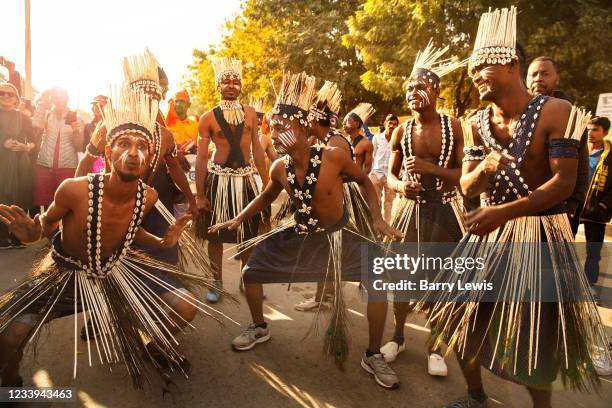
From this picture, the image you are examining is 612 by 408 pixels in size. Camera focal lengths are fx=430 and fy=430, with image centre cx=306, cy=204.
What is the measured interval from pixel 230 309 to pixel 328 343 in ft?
4.35

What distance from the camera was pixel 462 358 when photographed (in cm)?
226

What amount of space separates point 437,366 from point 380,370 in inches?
15.8

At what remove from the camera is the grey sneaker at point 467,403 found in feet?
7.76

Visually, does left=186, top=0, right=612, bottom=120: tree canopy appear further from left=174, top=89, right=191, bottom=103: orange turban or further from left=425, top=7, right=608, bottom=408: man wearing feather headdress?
left=425, top=7, right=608, bottom=408: man wearing feather headdress

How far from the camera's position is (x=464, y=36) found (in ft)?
36.9

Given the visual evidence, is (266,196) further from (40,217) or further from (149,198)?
(40,217)

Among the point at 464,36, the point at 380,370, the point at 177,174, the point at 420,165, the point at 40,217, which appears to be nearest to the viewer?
the point at 40,217

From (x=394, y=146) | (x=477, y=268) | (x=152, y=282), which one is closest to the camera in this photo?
(x=477, y=268)

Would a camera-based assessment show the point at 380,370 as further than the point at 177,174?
No

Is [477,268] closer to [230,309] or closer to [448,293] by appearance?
[448,293]

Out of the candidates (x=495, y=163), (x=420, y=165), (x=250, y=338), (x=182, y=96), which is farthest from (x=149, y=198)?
(x=182, y=96)

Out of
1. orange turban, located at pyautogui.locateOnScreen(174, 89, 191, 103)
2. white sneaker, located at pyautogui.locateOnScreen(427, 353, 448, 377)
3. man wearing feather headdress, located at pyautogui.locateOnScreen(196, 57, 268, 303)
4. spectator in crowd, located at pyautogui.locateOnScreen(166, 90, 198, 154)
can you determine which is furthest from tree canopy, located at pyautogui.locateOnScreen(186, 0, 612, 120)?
white sneaker, located at pyautogui.locateOnScreen(427, 353, 448, 377)

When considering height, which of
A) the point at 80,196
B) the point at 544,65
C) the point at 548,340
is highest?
the point at 544,65

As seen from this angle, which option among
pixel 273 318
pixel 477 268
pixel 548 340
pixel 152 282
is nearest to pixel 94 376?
pixel 152 282
